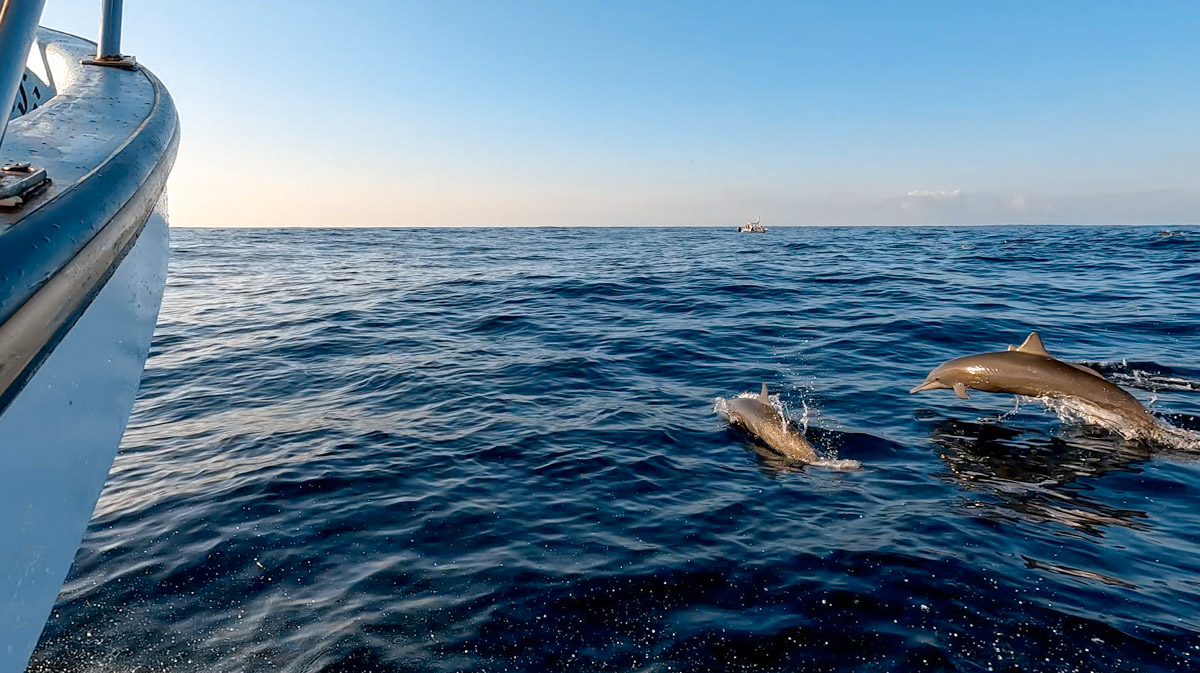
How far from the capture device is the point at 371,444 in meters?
7.95

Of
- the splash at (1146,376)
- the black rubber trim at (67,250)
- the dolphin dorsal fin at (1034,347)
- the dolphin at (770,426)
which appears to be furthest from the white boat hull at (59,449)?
the splash at (1146,376)

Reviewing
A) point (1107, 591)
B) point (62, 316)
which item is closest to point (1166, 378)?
point (1107, 591)

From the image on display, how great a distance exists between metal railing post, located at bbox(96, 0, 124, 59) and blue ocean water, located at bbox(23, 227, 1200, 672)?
13.0ft

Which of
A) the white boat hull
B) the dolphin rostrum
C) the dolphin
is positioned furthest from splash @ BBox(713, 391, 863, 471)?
the white boat hull

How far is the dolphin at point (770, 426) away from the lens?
7.46 metres

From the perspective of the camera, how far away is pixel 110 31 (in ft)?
11.5

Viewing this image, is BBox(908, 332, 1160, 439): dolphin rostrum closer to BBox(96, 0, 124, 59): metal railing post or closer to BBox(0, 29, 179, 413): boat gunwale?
BBox(0, 29, 179, 413): boat gunwale

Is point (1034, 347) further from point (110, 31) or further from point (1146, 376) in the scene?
point (110, 31)

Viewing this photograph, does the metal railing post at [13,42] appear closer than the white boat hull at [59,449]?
Yes

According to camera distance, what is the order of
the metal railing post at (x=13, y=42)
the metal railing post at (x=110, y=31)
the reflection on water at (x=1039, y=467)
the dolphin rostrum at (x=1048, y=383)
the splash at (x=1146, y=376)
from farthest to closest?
1. the splash at (x=1146, y=376)
2. the dolphin rostrum at (x=1048, y=383)
3. the reflection on water at (x=1039, y=467)
4. the metal railing post at (x=110, y=31)
5. the metal railing post at (x=13, y=42)

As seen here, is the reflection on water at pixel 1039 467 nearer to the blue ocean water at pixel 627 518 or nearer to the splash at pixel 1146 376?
the blue ocean water at pixel 627 518

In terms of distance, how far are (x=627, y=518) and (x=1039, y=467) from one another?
4.99 metres

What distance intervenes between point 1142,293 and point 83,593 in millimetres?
24538

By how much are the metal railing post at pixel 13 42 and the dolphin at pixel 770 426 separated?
7.33m
